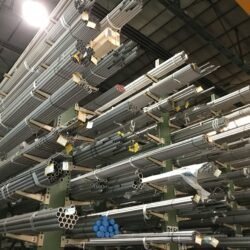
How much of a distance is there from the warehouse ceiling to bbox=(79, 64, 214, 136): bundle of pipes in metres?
2.13

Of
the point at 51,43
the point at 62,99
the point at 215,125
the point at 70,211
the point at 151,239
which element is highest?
the point at 51,43

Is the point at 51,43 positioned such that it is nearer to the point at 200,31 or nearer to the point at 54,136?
the point at 54,136

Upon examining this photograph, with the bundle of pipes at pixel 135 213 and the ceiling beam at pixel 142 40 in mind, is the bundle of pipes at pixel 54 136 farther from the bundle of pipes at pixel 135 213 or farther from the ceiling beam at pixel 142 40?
the ceiling beam at pixel 142 40

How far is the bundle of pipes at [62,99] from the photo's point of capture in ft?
9.93

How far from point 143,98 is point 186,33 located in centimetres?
330

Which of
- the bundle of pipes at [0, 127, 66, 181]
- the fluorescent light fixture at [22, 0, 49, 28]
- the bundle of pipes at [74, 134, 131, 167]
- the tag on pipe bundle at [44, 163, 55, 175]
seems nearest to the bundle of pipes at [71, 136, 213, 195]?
the bundle of pipes at [74, 134, 131, 167]

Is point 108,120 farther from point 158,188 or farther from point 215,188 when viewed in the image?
point 215,188

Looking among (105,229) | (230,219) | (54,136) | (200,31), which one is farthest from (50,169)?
(200,31)

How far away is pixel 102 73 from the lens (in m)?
3.16

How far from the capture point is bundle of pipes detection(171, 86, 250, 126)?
13.9 feet

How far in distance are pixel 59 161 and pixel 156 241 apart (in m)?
1.38

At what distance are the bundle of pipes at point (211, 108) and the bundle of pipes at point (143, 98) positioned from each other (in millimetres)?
597

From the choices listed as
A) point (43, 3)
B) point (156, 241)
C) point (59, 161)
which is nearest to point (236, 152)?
point (156, 241)

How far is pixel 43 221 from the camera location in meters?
3.04
